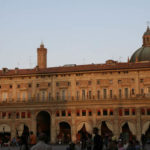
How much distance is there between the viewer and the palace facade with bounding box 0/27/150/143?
197 ft

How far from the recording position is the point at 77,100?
62750 mm

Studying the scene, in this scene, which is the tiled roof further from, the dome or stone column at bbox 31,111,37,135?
the dome

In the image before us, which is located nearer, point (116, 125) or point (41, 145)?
point (41, 145)

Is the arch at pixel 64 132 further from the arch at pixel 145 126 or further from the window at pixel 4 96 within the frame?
the arch at pixel 145 126

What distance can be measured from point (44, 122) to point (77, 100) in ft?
28.9

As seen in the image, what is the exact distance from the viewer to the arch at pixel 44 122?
214 feet

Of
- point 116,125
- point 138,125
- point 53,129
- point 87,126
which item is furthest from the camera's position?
point 53,129

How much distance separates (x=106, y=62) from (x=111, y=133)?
13511 millimetres

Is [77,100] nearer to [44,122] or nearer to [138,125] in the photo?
[44,122]

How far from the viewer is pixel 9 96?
67.3 metres

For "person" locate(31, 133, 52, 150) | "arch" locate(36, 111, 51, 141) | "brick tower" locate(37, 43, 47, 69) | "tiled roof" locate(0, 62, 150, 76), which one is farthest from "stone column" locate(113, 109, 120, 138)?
"person" locate(31, 133, 52, 150)

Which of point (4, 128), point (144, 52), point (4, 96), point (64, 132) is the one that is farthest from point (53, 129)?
point (144, 52)

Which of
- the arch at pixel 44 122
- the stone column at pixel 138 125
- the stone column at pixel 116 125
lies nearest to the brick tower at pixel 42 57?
the arch at pixel 44 122

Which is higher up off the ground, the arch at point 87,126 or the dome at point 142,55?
the dome at point 142,55
